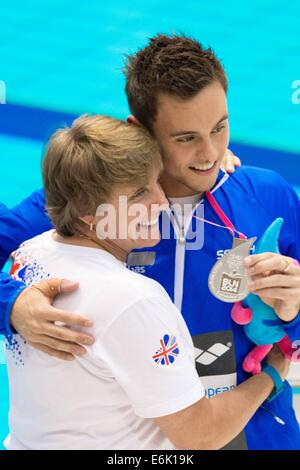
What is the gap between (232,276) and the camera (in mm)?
1401

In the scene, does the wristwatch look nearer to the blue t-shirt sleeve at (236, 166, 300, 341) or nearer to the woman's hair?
the blue t-shirt sleeve at (236, 166, 300, 341)

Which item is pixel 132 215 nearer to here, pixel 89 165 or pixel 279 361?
pixel 89 165

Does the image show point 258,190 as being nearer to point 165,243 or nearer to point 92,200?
point 165,243

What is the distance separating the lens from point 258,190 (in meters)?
1.64

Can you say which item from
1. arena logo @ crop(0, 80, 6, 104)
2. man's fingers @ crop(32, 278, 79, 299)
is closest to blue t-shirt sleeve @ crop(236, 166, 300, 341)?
man's fingers @ crop(32, 278, 79, 299)

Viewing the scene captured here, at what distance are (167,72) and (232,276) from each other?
0.46 meters

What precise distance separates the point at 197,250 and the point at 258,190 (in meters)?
0.22

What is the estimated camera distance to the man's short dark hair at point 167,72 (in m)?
1.45

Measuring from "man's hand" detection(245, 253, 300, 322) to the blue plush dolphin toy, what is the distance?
8 centimetres

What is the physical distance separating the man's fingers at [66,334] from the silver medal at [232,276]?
367 mm

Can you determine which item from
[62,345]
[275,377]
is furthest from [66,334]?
[275,377]

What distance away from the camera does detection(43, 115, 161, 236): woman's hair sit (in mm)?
1223

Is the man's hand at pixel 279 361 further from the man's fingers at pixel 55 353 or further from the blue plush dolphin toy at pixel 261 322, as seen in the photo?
the man's fingers at pixel 55 353
